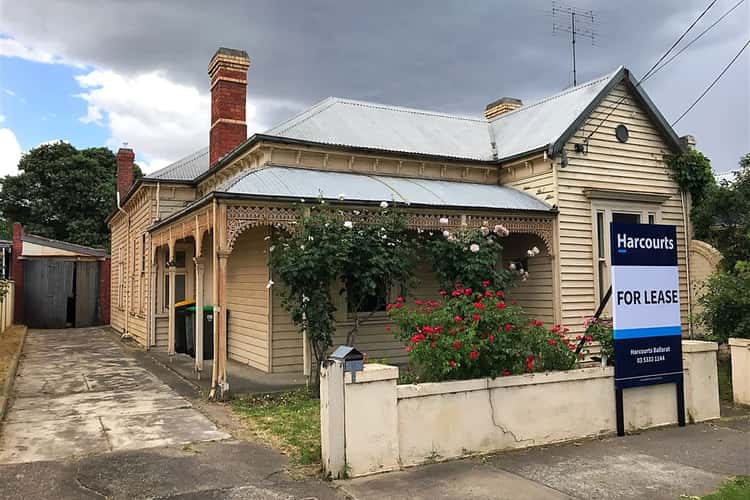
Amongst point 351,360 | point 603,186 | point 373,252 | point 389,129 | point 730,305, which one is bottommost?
point 351,360

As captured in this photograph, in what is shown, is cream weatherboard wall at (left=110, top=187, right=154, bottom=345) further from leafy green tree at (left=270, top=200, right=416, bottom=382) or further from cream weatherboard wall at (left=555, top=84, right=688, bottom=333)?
cream weatherboard wall at (left=555, top=84, right=688, bottom=333)

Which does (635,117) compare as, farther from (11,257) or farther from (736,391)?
(11,257)

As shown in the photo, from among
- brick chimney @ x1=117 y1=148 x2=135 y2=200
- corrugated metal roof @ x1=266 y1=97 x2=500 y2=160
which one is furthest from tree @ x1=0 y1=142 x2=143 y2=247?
corrugated metal roof @ x1=266 y1=97 x2=500 y2=160

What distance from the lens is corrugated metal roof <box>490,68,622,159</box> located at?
511 inches

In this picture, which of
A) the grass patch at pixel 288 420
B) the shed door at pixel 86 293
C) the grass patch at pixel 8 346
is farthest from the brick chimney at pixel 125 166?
the grass patch at pixel 288 420

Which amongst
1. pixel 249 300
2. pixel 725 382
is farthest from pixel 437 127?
pixel 725 382

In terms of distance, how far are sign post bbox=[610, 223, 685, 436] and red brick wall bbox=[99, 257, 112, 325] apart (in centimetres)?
2283

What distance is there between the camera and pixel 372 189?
11078 millimetres

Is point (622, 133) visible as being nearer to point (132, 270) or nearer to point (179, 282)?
point (179, 282)

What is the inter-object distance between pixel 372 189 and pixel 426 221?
1209 millimetres

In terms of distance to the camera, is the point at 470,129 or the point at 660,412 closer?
the point at 660,412

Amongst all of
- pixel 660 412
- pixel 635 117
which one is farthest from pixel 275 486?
pixel 635 117

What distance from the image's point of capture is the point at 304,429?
7129mm

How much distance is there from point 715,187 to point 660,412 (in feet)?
29.2
